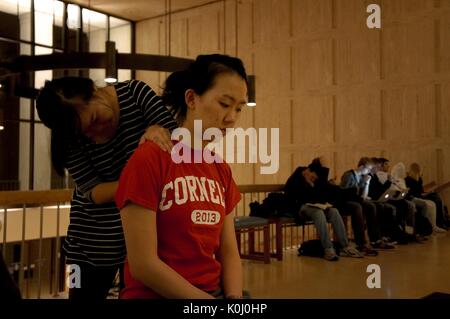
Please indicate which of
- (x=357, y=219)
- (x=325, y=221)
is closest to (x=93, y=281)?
(x=325, y=221)

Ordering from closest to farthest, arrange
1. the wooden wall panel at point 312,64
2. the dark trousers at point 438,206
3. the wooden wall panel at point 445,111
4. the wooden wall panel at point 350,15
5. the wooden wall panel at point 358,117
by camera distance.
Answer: the dark trousers at point 438,206
the wooden wall panel at point 445,111
the wooden wall panel at point 358,117
the wooden wall panel at point 350,15
the wooden wall panel at point 312,64

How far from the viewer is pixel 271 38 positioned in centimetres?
1120

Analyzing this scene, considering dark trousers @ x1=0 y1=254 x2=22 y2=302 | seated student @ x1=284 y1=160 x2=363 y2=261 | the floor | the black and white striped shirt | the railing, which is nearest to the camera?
dark trousers @ x1=0 y1=254 x2=22 y2=302

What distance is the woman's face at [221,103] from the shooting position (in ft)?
4.22

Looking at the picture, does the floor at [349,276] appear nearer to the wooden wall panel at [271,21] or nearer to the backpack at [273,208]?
the backpack at [273,208]

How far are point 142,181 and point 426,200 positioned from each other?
26.2 ft

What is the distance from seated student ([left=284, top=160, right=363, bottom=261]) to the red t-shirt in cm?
482

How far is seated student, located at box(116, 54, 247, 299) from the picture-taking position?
1.16m

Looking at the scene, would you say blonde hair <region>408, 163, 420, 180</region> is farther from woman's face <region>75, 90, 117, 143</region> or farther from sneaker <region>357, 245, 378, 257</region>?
woman's face <region>75, 90, 117, 143</region>

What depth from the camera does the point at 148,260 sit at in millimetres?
1150

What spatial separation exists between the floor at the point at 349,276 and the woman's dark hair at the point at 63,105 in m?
2.92

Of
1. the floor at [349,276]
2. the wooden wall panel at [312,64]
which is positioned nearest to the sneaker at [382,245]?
the floor at [349,276]

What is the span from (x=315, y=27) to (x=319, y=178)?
5.35 meters

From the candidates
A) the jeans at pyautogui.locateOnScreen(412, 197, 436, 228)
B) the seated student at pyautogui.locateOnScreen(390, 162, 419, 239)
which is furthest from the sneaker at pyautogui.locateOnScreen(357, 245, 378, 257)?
the jeans at pyautogui.locateOnScreen(412, 197, 436, 228)
